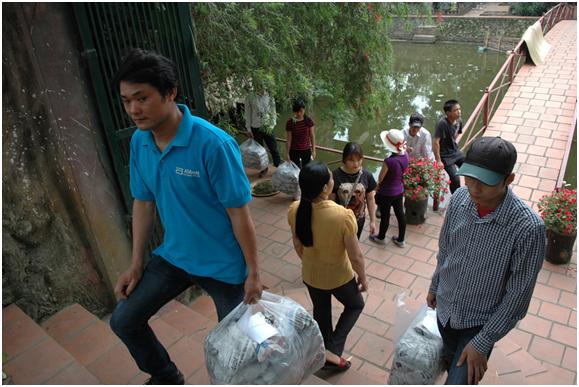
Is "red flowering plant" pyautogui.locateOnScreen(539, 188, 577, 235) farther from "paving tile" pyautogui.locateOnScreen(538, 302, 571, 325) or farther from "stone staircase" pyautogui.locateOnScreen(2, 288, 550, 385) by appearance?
"stone staircase" pyautogui.locateOnScreen(2, 288, 550, 385)

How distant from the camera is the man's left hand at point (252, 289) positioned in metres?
1.90

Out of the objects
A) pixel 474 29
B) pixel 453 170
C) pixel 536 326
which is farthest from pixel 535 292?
pixel 474 29

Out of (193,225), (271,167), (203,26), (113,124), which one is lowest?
(271,167)

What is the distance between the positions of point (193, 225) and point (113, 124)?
118 centimetres

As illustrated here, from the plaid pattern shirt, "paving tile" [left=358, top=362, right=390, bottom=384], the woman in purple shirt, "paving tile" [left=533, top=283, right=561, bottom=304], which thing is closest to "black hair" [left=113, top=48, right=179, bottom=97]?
the plaid pattern shirt

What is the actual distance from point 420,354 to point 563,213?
2.89m

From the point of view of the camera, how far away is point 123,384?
88.7 inches

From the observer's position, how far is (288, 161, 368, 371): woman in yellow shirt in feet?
7.87

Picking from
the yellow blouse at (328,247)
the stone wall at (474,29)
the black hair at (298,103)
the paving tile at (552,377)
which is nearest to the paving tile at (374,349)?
the yellow blouse at (328,247)

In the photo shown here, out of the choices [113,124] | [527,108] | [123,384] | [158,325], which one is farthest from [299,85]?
[527,108]

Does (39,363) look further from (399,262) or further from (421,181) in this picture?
(421,181)

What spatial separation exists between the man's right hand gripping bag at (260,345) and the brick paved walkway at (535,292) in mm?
978

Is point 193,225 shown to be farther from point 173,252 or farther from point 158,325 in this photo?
point 158,325

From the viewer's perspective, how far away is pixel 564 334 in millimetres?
3314
